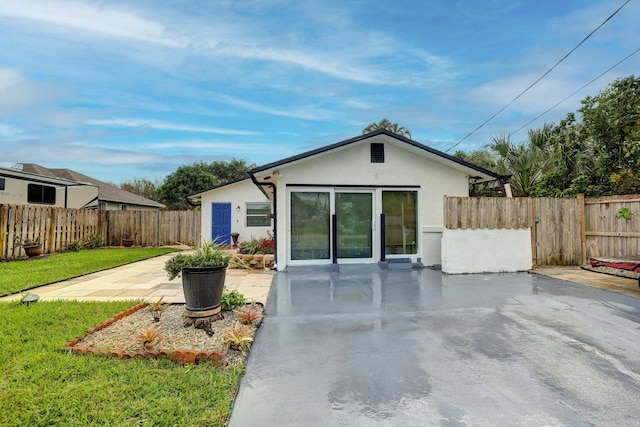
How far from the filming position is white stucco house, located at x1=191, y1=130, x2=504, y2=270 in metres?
9.21

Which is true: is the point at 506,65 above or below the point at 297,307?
above

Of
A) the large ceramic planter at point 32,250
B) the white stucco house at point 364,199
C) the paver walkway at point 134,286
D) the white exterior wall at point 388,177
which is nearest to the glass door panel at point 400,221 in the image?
the white stucco house at point 364,199

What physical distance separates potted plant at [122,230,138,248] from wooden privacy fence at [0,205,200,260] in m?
0.06

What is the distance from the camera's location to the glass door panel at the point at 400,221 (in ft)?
31.5

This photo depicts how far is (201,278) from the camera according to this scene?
14.4ft

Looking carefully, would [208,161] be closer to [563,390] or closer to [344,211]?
[344,211]

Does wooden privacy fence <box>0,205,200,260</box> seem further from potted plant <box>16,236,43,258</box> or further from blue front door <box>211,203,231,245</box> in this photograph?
blue front door <box>211,203,231,245</box>

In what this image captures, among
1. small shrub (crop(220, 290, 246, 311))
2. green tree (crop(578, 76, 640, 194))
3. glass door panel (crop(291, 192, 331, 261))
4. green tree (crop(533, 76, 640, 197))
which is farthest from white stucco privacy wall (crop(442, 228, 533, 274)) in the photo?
small shrub (crop(220, 290, 246, 311))

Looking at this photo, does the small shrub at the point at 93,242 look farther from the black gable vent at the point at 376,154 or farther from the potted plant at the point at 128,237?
the black gable vent at the point at 376,154

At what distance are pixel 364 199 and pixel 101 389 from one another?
7.77 meters

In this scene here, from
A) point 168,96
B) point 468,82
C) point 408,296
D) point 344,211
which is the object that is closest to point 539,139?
→ point 468,82

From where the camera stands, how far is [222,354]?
3553mm

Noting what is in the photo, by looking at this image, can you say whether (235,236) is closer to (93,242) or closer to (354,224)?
(93,242)

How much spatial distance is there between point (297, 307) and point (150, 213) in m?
15.3
